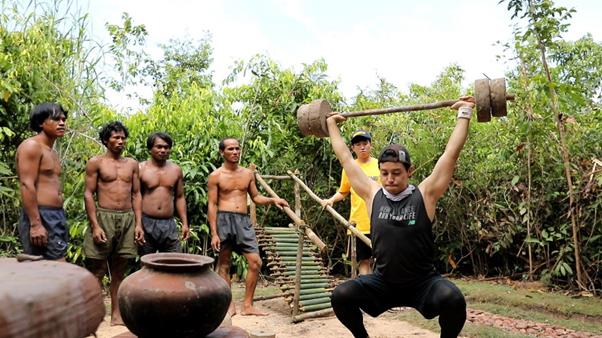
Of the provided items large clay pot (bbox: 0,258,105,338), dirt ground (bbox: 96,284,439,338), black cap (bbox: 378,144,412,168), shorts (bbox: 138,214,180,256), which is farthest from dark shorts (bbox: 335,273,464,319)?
shorts (bbox: 138,214,180,256)

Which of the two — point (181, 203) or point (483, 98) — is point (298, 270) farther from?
point (483, 98)

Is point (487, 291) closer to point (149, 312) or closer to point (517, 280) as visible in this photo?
point (517, 280)

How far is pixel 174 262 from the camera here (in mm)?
3580

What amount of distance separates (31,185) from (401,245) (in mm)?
2923

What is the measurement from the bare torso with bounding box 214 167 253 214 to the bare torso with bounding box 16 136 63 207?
181 centimetres

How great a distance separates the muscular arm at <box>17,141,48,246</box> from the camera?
179 inches

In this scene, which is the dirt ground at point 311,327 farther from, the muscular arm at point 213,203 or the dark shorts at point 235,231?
the muscular arm at point 213,203

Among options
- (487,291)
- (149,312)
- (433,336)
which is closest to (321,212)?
(487,291)

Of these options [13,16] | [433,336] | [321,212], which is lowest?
[433,336]

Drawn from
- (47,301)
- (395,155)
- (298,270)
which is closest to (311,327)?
(298,270)

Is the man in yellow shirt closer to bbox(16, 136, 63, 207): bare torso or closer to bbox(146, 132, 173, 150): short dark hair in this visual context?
bbox(146, 132, 173, 150): short dark hair

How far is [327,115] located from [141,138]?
13.1 ft

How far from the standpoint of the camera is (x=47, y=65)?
251 inches

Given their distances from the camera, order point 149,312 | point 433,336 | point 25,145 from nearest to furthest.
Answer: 1. point 149,312
2. point 25,145
3. point 433,336
